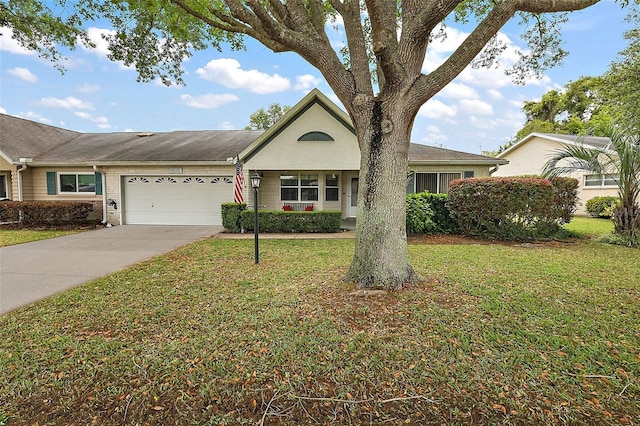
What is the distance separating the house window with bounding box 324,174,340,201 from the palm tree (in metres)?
7.95

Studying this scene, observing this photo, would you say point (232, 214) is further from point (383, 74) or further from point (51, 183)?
point (51, 183)

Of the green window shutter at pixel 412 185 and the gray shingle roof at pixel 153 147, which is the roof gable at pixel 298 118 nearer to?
the gray shingle roof at pixel 153 147

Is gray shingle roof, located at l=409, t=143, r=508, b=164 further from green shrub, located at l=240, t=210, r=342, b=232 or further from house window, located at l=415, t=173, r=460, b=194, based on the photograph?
green shrub, located at l=240, t=210, r=342, b=232

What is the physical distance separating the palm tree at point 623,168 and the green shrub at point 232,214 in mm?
10595

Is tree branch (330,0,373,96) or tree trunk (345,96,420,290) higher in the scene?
tree branch (330,0,373,96)

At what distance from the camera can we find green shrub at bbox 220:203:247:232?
11.4 m

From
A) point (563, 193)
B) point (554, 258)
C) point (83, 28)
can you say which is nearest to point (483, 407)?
point (554, 258)

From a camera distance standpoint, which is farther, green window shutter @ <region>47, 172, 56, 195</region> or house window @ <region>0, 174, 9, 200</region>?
house window @ <region>0, 174, 9, 200</region>

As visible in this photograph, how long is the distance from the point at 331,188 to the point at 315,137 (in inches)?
123

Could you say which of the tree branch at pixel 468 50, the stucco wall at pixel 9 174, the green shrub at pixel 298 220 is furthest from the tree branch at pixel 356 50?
the stucco wall at pixel 9 174

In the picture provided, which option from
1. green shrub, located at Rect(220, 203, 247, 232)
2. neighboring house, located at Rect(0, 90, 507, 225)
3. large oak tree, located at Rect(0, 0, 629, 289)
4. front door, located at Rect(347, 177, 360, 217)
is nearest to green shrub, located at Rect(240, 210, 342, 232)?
green shrub, located at Rect(220, 203, 247, 232)

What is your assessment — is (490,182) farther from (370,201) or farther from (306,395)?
(306,395)

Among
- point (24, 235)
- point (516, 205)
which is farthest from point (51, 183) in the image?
point (516, 205)

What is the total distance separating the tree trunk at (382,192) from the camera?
14.1ft
